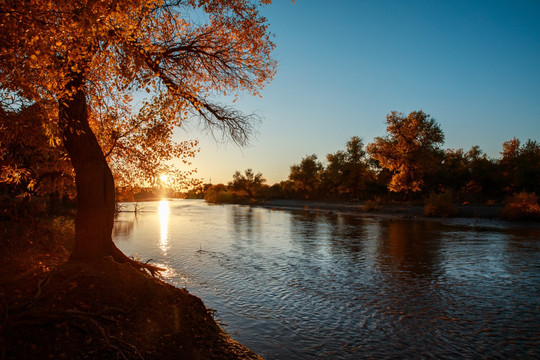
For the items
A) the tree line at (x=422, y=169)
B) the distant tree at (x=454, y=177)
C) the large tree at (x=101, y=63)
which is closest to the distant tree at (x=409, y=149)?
the tree line at (x=422, y=169)

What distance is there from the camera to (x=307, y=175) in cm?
10506

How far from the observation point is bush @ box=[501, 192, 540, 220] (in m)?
33.2

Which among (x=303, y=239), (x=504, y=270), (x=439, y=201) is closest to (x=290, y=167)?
(x=439, y=201)

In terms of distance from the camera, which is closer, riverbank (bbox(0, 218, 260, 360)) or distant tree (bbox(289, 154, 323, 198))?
riverbank (bbox(0, 218, 260, 360))

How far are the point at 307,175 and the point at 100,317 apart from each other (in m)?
100

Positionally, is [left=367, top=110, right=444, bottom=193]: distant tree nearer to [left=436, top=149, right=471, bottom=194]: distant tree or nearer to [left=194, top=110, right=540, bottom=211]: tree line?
[left=194, top=110, right=540, bottom=211]: tree line

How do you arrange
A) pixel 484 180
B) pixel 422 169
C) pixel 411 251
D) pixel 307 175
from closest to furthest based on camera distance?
pixel 411 251 < pixel 422 169 < pixel 484 180 < pixel 307 175

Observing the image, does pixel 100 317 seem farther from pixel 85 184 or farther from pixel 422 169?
pixel 422 169

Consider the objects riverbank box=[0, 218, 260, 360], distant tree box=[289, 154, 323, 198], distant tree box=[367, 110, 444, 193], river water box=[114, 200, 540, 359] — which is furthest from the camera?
distant tree box=[289, 154, 323, 198]

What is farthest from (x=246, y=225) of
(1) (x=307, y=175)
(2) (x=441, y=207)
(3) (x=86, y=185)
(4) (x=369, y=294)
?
(1) (x=307, y=175)

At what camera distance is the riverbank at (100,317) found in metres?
4.84

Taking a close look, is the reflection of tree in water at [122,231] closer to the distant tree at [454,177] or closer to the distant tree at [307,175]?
the distant tree at [454,177]

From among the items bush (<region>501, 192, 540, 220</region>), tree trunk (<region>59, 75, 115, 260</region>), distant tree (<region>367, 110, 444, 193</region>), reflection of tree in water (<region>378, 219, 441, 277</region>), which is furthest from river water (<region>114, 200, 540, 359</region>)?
distant tree (<region>367, 110, 444, 193</region>)

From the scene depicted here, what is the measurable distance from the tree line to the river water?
26.2 metres
